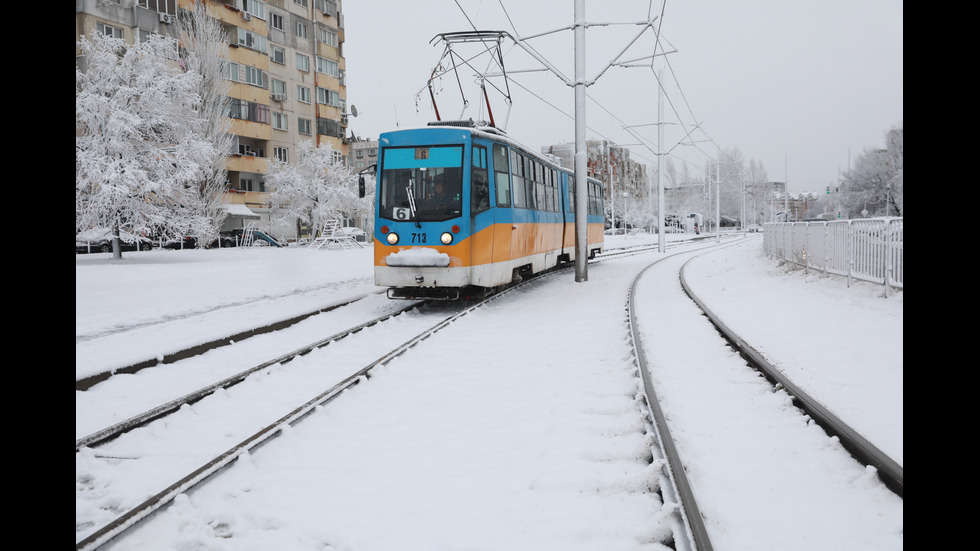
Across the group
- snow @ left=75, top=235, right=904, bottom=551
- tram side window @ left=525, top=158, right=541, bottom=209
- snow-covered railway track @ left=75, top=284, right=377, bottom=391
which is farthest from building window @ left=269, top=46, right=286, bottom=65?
snow @ left=75, top=235, right=904, bottom=551

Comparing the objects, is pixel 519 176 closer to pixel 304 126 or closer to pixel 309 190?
→ pixel 309 190

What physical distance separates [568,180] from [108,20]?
34.2m

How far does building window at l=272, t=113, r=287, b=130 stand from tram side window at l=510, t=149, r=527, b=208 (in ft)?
134

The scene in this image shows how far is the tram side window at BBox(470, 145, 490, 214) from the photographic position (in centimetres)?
1096

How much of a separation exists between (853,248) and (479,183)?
7.41 meters

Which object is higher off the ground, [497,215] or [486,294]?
[497,215]

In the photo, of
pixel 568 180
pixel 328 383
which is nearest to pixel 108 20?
pixel 568 180

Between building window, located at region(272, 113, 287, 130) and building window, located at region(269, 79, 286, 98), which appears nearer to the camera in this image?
building window, located at region(269, 79, 286, 98)

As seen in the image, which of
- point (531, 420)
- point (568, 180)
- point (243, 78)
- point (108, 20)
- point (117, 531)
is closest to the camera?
point (117, 531)

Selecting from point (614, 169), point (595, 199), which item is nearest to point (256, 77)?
point (595, 199)

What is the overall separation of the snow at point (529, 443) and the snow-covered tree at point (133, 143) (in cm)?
1677

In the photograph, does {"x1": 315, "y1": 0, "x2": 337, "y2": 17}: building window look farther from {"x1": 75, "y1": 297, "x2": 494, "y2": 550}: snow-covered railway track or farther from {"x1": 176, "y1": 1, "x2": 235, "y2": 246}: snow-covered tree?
{"x1": 75, "y1": 297, "x2": 494, "y2": 550}: snow-covered railway track
